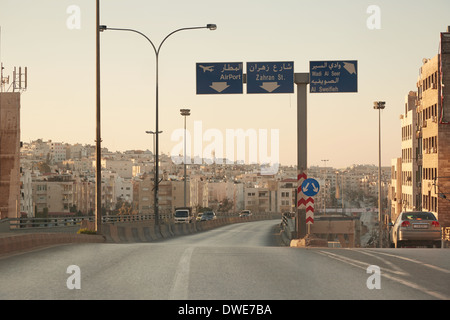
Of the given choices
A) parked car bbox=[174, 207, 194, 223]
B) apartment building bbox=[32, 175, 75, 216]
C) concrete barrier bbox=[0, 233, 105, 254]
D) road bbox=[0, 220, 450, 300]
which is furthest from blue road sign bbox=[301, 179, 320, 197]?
apartment building bbox=[32, 175, 75, 216]

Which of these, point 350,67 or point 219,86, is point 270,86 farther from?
point 350,67

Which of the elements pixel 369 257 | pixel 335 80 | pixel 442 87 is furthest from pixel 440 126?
pixel 369 257

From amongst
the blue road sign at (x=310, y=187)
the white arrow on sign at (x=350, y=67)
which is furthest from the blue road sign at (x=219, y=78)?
the blue road sign at (x=310, y=187)

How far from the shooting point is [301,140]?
1216 inches

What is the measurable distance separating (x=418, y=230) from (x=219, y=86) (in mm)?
13476

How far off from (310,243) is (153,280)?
14607mm

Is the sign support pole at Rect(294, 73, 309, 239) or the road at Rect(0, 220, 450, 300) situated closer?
the road at Rect(0, 220, 450, 300)

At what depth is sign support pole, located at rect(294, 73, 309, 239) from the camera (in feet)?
93.0

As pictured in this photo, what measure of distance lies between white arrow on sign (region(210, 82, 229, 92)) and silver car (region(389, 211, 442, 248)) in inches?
488

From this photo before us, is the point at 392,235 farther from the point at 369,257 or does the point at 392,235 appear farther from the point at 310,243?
the point at 369,257

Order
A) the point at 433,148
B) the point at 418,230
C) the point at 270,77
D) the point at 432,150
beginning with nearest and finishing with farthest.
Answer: the point at 418,230 < the point at 270,77 < the point at 433,148 < the point at 432,150

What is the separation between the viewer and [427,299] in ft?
31.0

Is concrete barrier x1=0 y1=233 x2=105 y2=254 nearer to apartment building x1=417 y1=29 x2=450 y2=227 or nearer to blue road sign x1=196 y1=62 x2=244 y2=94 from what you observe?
blue road sign x1=196 y1=62 x2=244 y2=94

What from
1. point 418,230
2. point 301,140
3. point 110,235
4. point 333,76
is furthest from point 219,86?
point 418,230
